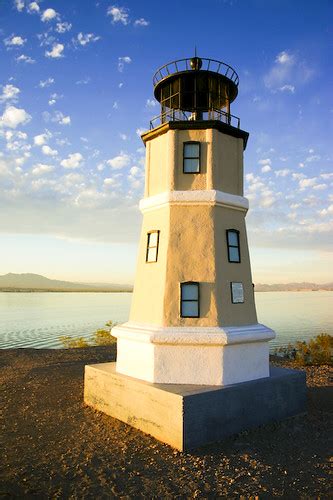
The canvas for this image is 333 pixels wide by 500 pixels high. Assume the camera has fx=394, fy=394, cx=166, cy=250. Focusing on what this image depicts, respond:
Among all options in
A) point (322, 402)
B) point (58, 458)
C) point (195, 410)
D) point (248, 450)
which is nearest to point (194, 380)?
point (195, 410)

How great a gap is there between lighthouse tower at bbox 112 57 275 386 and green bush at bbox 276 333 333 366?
1098cm

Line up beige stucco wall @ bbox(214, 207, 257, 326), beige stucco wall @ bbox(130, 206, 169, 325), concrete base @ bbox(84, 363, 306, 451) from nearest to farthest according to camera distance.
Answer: concrete base @ bbox(84, 363, 306, 451) < beige stucco wall @ bbox(214, 207, 257, 326) < beige stucco wall @ bbox(130, 206, 169, 325)

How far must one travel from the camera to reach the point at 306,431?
10.9m

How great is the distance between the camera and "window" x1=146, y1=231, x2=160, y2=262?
12195mm

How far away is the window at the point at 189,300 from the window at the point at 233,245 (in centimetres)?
156

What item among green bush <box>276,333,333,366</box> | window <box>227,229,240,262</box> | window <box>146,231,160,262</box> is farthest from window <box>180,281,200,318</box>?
green bush <box>276,333,333,366</box>

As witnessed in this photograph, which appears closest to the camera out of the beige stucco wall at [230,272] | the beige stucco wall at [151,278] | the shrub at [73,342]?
the beige stucco wall at [230,272]

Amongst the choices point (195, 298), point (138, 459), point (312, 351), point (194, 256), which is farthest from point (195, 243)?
point (312, 351)

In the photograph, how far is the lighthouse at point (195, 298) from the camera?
10.7 meters

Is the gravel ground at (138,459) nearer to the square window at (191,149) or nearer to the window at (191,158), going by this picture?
the window at (191,158)

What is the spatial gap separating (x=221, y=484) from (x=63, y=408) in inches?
249

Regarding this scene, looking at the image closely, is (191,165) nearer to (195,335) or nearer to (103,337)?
(195,335)

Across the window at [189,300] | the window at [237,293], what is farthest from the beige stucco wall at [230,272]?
the window at [189,300]

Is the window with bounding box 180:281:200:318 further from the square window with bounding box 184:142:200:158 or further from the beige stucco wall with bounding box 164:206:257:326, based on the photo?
the square window with bounding box 184:142:200:158
